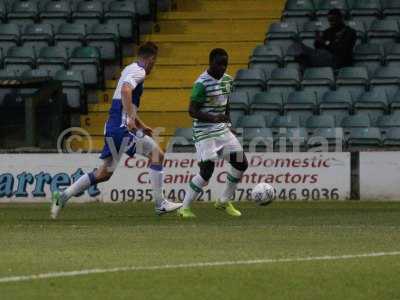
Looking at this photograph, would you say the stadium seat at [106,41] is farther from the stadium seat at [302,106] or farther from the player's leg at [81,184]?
the player's leg at [81,184]

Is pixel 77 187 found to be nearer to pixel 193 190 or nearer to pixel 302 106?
pixel 193 190

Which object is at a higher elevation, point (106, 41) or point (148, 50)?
point (106, 41)

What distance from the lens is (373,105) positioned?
24250 millimetres

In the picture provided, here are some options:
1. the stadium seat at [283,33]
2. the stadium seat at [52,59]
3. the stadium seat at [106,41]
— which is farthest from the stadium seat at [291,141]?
the stadium seat at [52,59]

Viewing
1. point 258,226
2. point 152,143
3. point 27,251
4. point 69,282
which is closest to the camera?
point 69,282

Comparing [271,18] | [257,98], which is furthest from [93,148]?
[271,18]

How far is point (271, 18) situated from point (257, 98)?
11.4 ft

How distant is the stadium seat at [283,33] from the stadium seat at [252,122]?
2637mm

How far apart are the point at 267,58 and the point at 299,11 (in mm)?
1640

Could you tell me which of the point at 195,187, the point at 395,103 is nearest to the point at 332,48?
the point at 395,103

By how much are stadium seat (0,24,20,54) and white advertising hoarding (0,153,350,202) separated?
18.7ft

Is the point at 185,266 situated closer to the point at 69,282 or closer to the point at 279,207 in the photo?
the point at 69,282

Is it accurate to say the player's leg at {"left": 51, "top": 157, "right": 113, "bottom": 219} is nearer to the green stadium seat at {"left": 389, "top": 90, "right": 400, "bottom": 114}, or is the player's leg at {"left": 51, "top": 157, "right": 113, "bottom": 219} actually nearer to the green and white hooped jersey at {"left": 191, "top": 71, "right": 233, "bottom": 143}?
the green and white hooped jersey at {"left": 191, "top": 71, "right": 233, "bottom": 143}

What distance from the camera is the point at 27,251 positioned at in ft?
39.6
